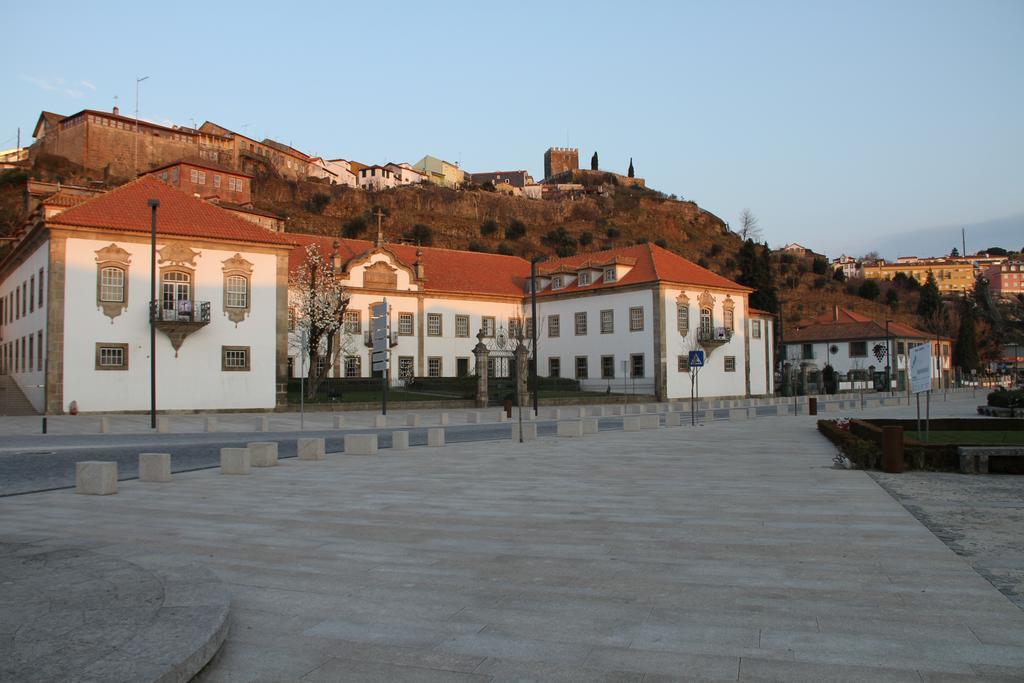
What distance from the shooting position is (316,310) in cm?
4569

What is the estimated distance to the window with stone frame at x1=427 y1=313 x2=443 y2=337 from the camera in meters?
58.0

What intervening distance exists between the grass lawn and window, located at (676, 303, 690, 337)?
34395 millimetres

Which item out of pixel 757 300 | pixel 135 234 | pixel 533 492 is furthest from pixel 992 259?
pixel 533 492

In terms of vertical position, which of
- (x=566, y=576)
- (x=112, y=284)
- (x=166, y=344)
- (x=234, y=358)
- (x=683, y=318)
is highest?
(x=112, y=284)

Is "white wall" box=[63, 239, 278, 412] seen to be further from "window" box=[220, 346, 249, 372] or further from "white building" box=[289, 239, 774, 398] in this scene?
"white building" box=[289, 239, 774, 398]

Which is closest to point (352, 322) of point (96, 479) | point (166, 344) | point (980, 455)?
point (166, 344)

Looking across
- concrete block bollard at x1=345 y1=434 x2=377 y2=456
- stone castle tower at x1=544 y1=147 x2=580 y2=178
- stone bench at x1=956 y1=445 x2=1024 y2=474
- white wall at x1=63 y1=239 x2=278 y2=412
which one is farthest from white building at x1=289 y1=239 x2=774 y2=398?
stone castle tower at x1=544 y1=147 x2=580 y2=178

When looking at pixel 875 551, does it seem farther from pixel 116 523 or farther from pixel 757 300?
pixel 757 300

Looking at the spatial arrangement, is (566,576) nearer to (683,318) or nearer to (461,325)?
(683,318)

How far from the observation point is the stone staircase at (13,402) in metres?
38.5

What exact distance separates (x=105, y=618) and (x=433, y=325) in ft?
175

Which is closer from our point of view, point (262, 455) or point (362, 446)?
point (262, 455)

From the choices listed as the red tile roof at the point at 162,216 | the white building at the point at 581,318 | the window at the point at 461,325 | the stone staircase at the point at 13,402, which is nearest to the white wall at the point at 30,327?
the stone staircase at the point at 13,402

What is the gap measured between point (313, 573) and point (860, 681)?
431cm
